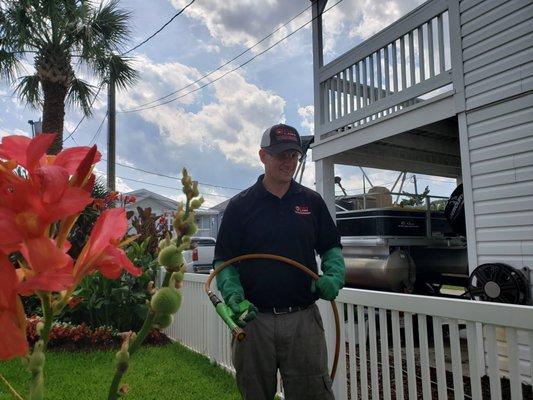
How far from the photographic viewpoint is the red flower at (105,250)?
469 mm

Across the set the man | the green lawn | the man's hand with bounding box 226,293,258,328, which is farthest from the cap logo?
the green lawn

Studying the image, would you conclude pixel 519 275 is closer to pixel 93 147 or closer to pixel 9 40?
pixel 93 147

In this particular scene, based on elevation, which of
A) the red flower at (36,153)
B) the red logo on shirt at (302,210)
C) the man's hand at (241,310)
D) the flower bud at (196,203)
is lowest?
the man's hand at (241,310)

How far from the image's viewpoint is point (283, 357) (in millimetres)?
2340

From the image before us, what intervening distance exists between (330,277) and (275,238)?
1.13 ft

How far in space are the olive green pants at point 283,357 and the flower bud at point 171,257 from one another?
1945 millimetres

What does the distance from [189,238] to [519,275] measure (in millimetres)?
4088

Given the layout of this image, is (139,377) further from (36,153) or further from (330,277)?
(36,153)

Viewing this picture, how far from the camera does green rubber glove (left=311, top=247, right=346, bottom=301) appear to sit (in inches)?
84.8

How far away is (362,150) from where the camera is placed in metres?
6.54

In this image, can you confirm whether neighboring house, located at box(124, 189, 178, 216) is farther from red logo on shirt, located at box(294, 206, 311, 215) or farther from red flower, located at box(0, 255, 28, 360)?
red flower, located at box(0, 255, 28, 360)

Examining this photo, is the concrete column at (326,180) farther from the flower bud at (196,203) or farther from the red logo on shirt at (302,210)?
the flower bud at (196,203)

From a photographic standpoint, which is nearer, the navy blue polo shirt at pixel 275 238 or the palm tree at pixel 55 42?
the navy blue polo shirt at pixel 275 238

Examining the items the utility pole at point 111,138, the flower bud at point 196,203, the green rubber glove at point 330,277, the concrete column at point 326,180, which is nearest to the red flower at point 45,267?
the flower bud at point 196,203
